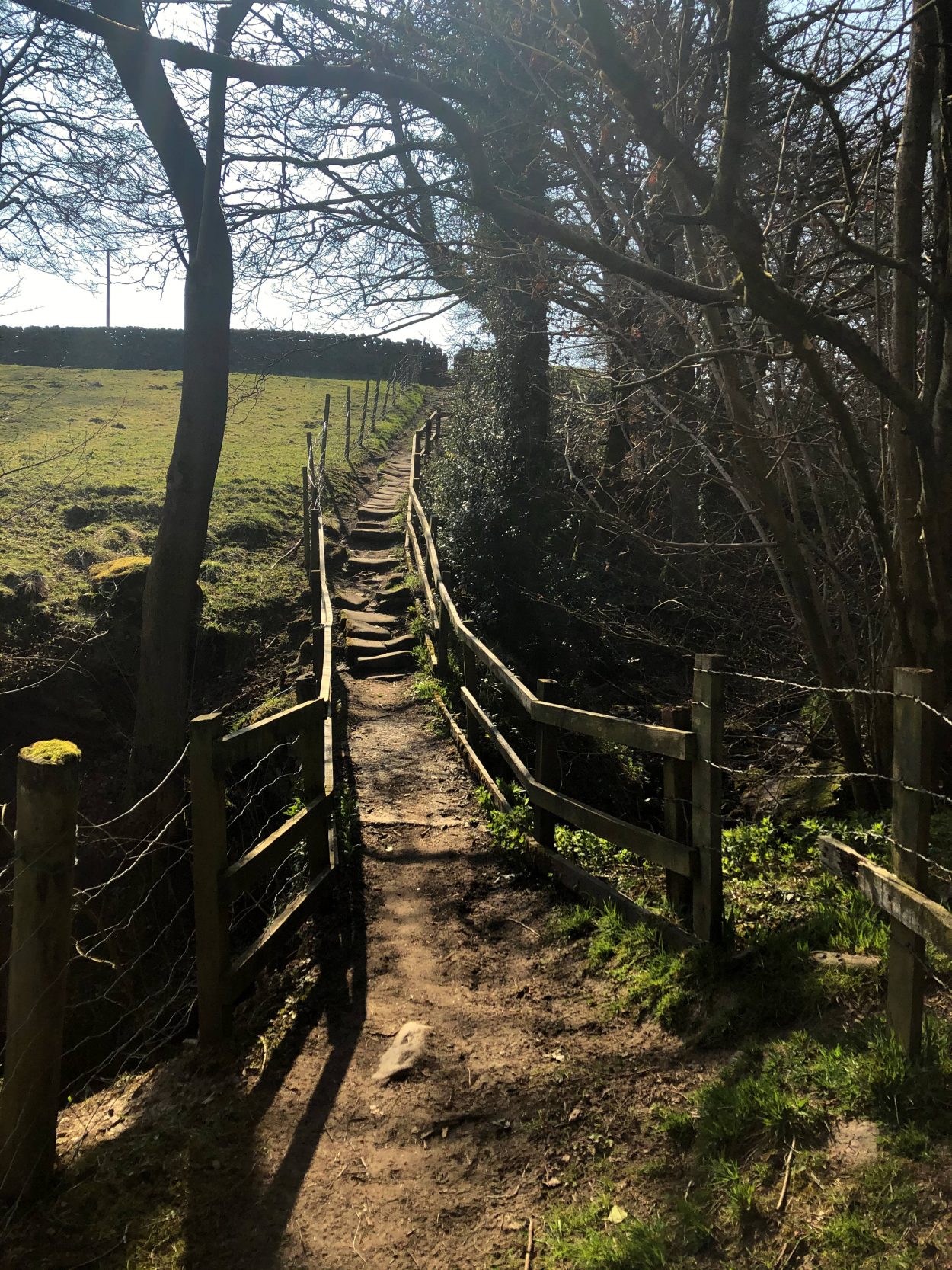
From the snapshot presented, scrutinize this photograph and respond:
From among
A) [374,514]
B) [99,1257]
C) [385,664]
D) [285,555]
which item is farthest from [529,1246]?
[374,514]

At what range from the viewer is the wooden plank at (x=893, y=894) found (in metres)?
2.33

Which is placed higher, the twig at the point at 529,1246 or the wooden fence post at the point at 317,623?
the wooden fence post at the point at 317,623

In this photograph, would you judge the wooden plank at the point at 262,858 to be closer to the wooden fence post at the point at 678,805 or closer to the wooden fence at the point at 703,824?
the wooden fence at the point at 703,824

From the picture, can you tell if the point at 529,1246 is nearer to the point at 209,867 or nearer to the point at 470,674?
the point at 209,867

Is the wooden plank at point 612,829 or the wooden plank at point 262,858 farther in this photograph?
the wooden plank at point 612,829

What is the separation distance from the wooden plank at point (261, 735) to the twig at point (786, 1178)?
2.50 m

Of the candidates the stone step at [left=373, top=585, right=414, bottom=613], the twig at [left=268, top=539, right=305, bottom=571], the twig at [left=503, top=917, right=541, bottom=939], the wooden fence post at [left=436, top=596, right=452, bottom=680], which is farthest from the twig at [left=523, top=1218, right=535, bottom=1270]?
the twig at [left=268, top=539, right=305, bottom=571]

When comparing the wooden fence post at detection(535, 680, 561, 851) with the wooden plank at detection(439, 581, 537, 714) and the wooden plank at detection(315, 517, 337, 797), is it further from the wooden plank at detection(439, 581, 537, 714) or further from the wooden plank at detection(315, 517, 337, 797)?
the wooden plank at detection(315, 517, 337, 797)

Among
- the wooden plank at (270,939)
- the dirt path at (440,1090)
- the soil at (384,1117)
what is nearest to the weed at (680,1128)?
the soil at (384,1117)

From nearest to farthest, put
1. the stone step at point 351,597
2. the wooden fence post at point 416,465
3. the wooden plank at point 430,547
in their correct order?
1. the wooden plank at point 430,547
2. the stone step at point 351,597
3. the wooden fence post at point 416,465

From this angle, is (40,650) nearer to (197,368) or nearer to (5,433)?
(197,368)

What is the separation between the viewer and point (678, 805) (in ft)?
13.2

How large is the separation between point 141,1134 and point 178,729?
16.4 ft

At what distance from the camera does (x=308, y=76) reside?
5.87 meters
